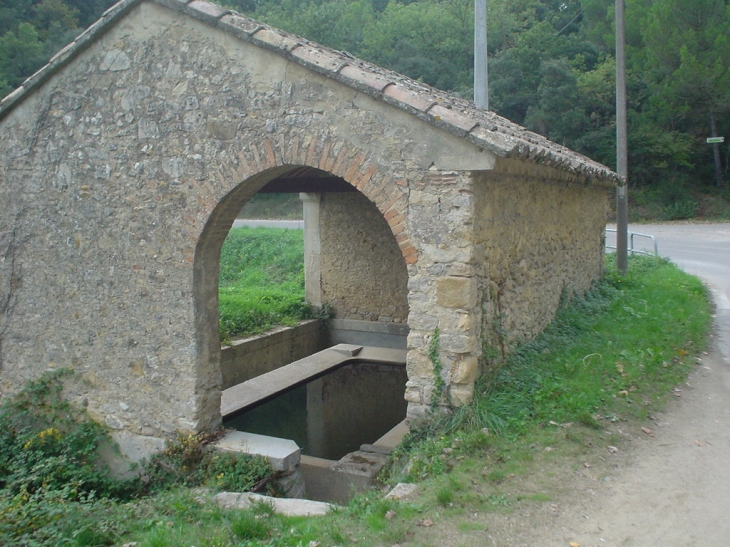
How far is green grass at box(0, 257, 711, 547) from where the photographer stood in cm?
428

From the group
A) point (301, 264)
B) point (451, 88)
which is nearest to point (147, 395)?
point (301, 264)

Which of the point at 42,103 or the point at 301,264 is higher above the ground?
the point at 42,103

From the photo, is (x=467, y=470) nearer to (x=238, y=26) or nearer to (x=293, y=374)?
(x=238, y=26)

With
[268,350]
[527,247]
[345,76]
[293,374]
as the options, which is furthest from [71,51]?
[268,350]

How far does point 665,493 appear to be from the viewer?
4578 millimetres

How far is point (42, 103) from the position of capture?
6.87 meters

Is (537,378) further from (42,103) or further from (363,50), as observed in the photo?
(363,50)

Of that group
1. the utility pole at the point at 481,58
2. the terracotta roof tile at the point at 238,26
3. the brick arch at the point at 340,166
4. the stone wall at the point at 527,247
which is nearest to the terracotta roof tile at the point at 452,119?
the stone wall at the point at 527,247

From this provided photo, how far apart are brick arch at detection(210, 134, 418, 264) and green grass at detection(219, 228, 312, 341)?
5.12 m

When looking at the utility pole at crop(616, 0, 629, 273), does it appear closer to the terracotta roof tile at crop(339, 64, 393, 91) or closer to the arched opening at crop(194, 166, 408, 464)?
the arched opening at crop(194, 166, 408, 464)

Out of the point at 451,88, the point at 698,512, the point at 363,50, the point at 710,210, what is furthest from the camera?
the point at 363,50

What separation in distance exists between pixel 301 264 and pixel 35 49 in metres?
18.9

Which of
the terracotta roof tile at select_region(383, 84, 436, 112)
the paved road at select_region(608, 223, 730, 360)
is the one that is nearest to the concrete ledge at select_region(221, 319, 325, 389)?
the terracotta roof tile at select_region(383, 84, 436, 112)

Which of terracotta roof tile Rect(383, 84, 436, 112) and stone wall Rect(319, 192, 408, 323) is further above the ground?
terracotta roof tile Rect(383, 84, 436, 112)
